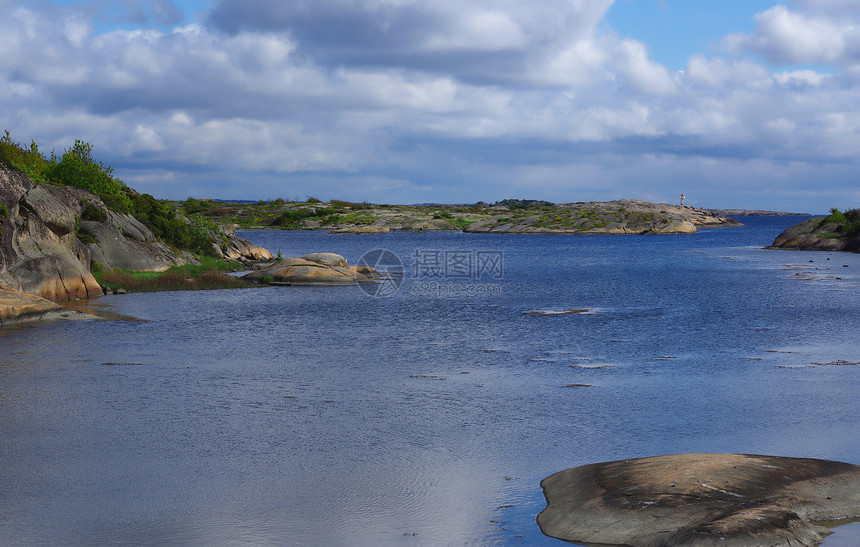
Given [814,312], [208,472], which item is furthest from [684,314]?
[208,472]

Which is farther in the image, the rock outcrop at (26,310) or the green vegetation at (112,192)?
the green vegetation at (112,192)

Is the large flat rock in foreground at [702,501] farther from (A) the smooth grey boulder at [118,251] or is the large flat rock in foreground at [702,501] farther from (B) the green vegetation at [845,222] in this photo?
(B) the green vegetation at [845,222]

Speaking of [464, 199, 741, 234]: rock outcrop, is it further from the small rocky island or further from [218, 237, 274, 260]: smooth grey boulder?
[218, 237, 274, 260]: smooth grey boulder

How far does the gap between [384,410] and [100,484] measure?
22.1 feet

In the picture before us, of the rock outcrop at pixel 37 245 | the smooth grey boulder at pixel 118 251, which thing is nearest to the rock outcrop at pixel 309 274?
the smooth grey boulder at pixel 118 251

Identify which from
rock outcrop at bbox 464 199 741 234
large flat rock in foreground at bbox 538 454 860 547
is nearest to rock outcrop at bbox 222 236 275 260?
large flat rock in foreground at bbox 538 454 860 547

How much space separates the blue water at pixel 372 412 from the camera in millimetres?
11000

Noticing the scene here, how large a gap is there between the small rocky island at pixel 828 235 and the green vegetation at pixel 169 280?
73325mm

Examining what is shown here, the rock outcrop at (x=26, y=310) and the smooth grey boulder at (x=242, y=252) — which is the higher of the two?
the smooth grey boulder at (x=242, y=252)

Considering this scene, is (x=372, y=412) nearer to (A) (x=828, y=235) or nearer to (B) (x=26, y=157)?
(B) (x=26, y=157)

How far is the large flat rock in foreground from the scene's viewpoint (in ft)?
30.2

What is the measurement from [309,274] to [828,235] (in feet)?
242

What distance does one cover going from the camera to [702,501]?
1008cm

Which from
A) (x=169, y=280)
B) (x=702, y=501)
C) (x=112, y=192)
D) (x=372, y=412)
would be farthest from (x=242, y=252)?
(x=702, y=501)
